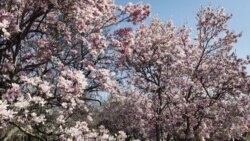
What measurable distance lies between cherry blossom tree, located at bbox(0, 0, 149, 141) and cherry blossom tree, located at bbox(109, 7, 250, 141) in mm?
6275

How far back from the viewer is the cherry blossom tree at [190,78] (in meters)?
20.5

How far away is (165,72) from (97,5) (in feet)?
34.0

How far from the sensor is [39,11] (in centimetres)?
1098

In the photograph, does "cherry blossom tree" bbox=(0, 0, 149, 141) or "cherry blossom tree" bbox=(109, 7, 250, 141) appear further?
"cherry blossom tree" bbox=(109, 7, 250, 141)

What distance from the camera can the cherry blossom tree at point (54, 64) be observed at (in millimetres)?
9547

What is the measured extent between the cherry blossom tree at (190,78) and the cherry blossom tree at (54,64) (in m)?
6.28

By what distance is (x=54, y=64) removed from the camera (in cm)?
1230

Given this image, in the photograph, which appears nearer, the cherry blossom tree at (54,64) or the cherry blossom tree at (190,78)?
the cherry blossom tree at (54,64)

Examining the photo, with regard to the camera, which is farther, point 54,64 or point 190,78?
point 190,78

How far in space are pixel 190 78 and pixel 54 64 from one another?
10197 mm

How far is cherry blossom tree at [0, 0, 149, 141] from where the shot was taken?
31.3ft

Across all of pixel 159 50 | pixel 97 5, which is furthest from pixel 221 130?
pixel 97 5

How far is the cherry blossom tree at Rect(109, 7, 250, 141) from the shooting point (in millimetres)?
20469

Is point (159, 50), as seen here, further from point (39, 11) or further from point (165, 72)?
point (39, 11)
